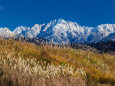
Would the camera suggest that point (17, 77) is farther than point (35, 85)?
Yes

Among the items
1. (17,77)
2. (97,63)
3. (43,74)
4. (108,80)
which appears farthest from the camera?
(97,63)

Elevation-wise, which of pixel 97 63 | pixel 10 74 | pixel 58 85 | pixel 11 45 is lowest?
pixel 58 85

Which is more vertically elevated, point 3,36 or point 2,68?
point 3,36

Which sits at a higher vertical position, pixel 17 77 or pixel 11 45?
pixel 11 45

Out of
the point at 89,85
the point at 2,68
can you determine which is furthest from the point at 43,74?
the point at 89,85

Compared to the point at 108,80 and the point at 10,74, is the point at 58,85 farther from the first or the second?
the point at 108,80

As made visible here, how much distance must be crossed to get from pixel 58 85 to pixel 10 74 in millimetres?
1396

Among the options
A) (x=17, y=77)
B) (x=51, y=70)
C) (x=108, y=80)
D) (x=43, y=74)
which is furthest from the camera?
(x=108, y=80)

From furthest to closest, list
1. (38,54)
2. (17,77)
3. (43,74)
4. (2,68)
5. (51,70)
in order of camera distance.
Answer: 1. (38,54)
2. (51,70)
3. (43,74)
4. (2,68)
5. (17,77)

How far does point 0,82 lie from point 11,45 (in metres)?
6.90

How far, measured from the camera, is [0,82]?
17.6ft

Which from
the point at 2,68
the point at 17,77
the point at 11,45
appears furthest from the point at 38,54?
the point at 17,77

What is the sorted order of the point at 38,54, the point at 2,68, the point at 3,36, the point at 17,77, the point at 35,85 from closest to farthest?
the point at 35,85 < the point at 17,77 < the point at 2,68 < the point at 38,54 < the point at 3,36

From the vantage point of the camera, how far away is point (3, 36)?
506 inches
